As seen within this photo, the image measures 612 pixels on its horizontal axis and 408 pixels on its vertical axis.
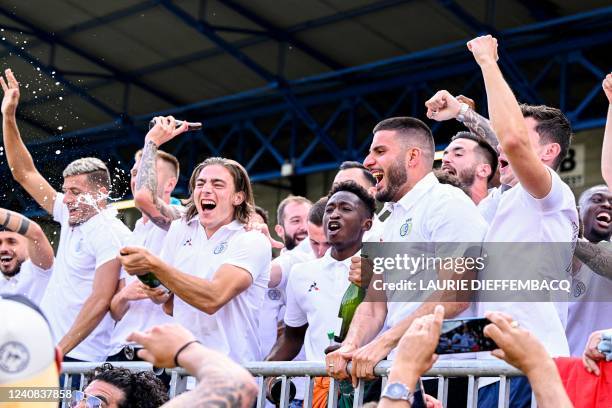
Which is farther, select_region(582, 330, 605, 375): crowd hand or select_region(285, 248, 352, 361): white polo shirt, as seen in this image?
select_region(285, 248, 352, 361): white polo shirt

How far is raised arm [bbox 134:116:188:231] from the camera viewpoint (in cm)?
586

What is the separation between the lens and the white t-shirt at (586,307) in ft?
15.3

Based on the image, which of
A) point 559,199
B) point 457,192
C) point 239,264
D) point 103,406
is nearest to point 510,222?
point 559,199

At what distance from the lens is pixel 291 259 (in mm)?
6246

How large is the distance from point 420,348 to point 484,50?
160 centimetres

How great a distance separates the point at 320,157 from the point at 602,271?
11774 millimetres

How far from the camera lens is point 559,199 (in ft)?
13.0

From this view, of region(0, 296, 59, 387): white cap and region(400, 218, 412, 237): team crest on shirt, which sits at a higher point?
region(400, 218, 412, 237): team crest on shirt

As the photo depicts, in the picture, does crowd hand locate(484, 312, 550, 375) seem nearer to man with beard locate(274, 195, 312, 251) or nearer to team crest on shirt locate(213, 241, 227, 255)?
team crest on shirt locate(213, 241, 227, 255)

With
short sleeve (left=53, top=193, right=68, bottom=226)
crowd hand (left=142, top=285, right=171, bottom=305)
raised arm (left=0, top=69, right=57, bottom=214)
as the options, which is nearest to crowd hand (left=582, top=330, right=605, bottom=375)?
crowd hand (left=142, top=285, right=171, bottom=305)

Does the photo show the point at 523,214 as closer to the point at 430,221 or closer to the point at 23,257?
the point at 430,221

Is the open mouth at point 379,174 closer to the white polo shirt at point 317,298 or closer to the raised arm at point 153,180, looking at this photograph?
the white polo shirt at point 317,298

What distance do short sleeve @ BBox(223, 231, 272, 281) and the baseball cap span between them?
2819 millimetres

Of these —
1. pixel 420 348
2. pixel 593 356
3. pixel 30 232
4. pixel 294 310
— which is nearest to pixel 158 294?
pixel 294 310
